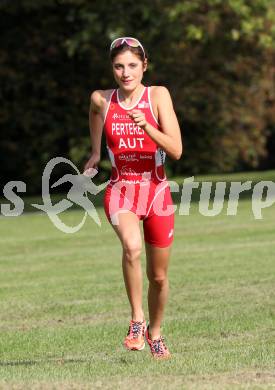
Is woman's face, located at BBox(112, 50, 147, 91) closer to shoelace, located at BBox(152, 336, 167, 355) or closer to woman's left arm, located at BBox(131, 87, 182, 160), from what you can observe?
woman's left arm, located at BBox(131, 87, 182, 160)

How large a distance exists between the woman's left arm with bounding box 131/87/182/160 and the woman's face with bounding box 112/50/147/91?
0.19 m

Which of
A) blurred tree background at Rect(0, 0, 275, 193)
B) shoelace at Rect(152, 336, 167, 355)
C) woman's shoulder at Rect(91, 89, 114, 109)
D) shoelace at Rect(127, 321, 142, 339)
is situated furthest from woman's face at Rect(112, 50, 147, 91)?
blurred tree background at Rect(0, 0, 275, 193)

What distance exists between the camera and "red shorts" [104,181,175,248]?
930 centimetres

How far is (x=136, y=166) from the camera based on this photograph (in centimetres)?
926

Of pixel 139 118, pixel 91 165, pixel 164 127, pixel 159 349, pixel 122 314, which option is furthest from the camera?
pixel 122 314

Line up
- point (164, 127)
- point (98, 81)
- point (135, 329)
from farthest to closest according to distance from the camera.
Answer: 1. point (98, 81)
2. point (135, 329)
3. point (164, 127)

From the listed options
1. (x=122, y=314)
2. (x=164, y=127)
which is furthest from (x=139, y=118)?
(x=122, y=314)

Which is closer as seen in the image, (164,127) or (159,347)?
(164,127)

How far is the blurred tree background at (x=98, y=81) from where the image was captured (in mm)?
A: 39469

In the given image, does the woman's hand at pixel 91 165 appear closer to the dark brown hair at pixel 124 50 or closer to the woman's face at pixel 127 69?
the woman's face at pixel 127 69

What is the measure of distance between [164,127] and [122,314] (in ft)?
13.7

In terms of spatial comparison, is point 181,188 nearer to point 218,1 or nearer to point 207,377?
point 218,1

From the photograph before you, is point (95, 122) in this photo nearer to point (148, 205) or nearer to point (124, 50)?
point (124, 50)

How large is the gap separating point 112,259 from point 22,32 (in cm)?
2554
